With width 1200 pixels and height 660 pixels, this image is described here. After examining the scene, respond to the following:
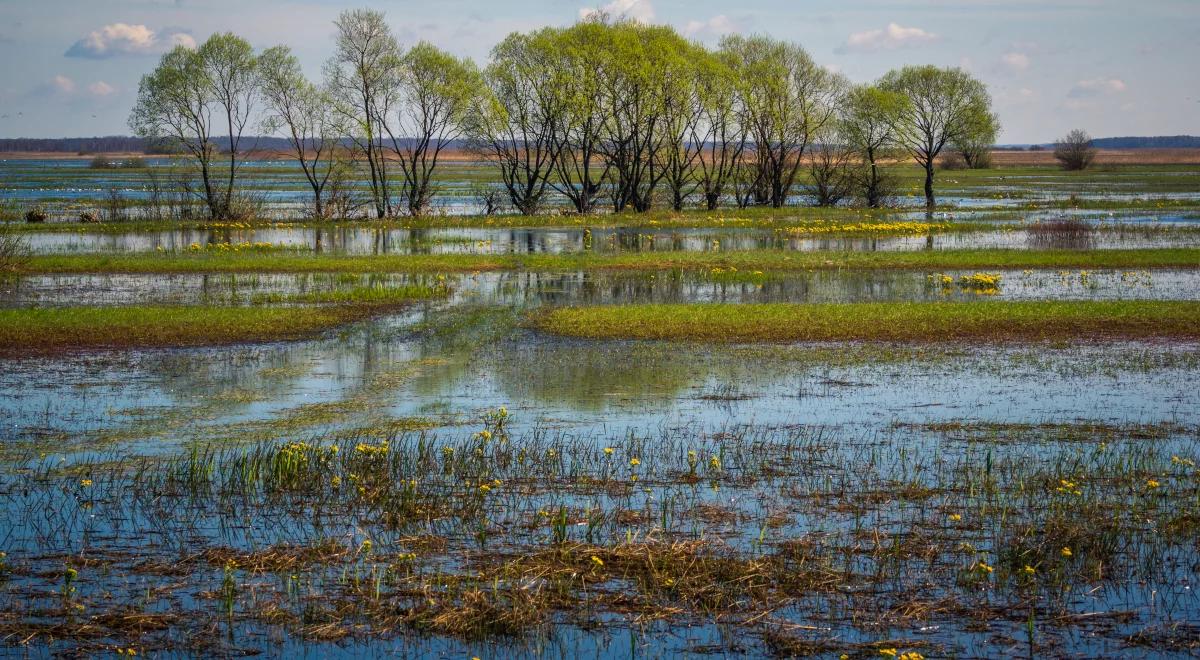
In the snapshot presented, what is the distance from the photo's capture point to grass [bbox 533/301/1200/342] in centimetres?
2138

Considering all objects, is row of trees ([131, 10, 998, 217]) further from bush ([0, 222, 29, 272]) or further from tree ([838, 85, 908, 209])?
bush ([0, 222, 29, 272])

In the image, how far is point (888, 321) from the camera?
22.4 m

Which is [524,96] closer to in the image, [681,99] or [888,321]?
[681,99]

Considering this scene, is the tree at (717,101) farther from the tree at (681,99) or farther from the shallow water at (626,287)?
the shallow water at (626,287)

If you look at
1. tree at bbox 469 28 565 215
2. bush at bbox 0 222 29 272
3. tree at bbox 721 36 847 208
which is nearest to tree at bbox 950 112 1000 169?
tree at bbox 721 36 847 208

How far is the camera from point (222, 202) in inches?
2206

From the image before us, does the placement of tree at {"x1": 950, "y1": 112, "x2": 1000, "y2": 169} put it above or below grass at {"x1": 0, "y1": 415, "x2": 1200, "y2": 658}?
above

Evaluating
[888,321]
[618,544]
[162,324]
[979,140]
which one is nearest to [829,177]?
[979,140]

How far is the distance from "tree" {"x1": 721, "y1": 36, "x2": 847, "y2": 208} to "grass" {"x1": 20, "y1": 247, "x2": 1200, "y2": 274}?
3188 centimetres

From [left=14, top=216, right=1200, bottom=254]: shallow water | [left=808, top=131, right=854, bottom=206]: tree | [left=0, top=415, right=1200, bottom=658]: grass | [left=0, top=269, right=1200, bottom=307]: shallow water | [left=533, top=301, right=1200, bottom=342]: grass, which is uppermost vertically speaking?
[left=808, top=131, right=854, bottom=206]: tree

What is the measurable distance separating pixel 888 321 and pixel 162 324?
14459 millimetres

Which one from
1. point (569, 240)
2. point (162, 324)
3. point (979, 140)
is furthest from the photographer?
point (979, 140)

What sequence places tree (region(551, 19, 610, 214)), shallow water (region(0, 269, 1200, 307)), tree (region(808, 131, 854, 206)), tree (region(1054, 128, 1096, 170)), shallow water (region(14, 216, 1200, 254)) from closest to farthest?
shallow water (region(0, 269, 1200, 307)) → shallow water (region(14, 216, 1200, 254)) → tree (region(551, 19, 610, 214)) → tree (region(808, 131, 854, 206)) → tree (region(1054, 128, 1096, 170))

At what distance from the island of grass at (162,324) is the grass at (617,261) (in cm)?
874
